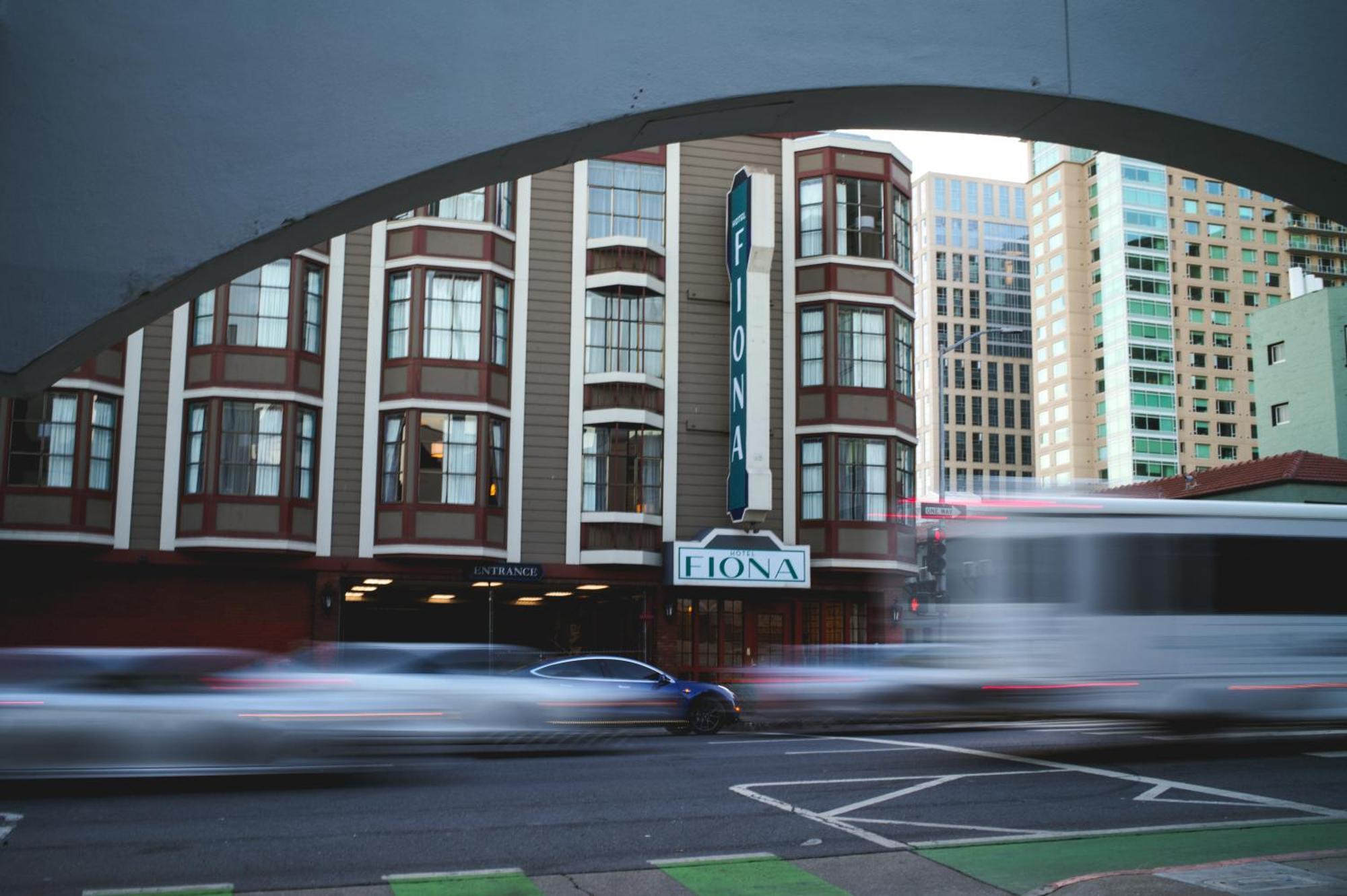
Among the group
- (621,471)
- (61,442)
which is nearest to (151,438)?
(61,442)

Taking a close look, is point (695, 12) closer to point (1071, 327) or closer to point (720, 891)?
point (720, 891)

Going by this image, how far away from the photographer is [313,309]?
27391 mm

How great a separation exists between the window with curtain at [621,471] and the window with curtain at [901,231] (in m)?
7.89

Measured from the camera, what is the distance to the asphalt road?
909 centimetres

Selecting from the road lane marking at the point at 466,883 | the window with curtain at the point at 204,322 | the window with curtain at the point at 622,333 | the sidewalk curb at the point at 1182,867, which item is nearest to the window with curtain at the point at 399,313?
the window with curtain at the point at 204,322

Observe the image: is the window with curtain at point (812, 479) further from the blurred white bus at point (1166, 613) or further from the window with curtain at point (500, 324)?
the blurred white bus at point (1166, 613)

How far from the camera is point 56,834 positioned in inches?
391

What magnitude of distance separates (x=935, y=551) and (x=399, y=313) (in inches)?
564

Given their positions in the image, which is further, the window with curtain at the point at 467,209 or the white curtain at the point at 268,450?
the window with curtain at the point at 467,209

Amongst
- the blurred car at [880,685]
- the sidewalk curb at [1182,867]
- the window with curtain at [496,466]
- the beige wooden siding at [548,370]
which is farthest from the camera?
the beige wooden siding at [548,370]

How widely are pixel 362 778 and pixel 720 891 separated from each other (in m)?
6.35

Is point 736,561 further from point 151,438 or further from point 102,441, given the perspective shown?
point 102,441

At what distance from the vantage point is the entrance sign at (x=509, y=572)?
2718cm

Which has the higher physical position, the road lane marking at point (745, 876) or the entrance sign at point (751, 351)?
the entrance sign at point (751, 351)
